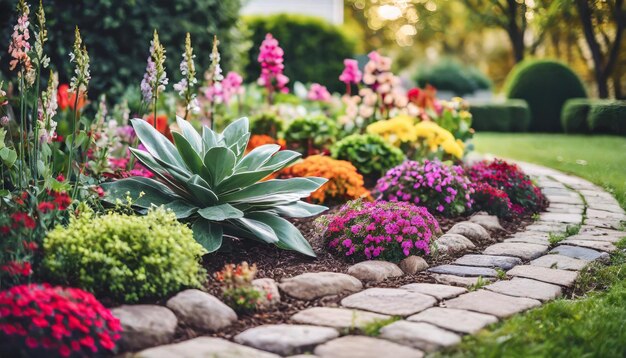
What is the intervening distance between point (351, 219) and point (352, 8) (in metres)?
31.8

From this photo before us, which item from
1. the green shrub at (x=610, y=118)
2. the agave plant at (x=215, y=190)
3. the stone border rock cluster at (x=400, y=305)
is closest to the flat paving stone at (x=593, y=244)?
the stone border rock cluster at (x=400, y=305)

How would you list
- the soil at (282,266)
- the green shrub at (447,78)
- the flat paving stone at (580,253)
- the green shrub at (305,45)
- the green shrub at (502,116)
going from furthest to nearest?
the green shrub at (447,78) → the green shrub at (502,116) → the green shrub at (305,45) → the flat paving stone at (580,253) → the soil at (282,266)

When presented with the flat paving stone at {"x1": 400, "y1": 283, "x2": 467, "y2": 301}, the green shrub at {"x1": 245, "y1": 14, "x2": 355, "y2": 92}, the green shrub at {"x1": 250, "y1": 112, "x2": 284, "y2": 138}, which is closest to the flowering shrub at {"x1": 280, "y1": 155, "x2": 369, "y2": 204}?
the green shrub at {"x1": 250, "y1": 112, "x2": 284, "y2": 138}

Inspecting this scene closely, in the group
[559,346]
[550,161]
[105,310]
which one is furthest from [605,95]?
[105,310]

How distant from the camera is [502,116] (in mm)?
14117

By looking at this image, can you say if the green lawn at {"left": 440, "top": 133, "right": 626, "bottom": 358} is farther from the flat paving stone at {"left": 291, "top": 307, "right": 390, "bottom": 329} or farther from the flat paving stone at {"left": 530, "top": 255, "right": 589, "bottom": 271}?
the flat paving stone at {"left": 291, "top": 307, "right": 390, "bottom": 329}

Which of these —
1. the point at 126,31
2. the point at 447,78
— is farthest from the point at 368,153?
the point at 447,78

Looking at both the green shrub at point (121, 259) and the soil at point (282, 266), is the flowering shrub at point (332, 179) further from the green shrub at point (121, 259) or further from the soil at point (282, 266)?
the green shrub at point (121, 259)

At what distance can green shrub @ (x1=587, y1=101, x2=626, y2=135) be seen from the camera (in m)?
8.55

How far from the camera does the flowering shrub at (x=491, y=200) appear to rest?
5668mm

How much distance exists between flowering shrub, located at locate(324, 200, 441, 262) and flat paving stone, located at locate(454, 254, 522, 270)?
236 millimetres

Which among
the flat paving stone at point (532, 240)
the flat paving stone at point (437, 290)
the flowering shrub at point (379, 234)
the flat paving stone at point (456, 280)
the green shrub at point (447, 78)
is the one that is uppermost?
the green shrub at point (447, 78)

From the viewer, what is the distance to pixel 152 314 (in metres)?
3.09

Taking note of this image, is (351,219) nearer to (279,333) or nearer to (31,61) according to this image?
(279,333)
